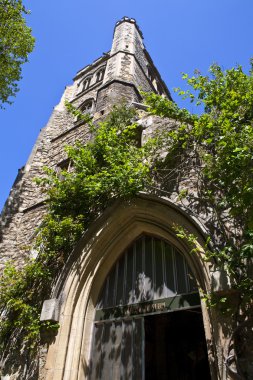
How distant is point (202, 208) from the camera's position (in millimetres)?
4309

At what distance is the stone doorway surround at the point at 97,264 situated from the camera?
4.13 m

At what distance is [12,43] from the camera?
7.81 m

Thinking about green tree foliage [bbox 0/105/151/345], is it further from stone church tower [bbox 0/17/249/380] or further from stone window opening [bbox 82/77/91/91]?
stone window opening [bbox 82/77/91/91]

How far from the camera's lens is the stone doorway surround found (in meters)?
4.13

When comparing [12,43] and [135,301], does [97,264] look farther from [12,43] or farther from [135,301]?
[12,43]

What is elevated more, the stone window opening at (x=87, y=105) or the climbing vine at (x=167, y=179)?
the stone window opening at (x=87, y=105)

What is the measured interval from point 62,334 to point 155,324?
11.6 ft

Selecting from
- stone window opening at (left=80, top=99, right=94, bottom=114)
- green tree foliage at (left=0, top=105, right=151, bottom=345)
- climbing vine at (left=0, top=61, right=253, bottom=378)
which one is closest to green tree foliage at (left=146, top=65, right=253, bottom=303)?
climbing vine at (left=0, top=61, right=253, bottom=378)

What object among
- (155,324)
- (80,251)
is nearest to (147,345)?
(155,324)

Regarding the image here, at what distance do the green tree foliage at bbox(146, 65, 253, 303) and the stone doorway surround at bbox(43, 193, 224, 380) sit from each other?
360mm

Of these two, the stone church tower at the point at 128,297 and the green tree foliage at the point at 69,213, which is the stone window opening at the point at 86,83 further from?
the green tree foliage at the point at 69,213

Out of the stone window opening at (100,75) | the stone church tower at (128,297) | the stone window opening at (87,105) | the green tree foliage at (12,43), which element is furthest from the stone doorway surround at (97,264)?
the stone window opening at (100,75)

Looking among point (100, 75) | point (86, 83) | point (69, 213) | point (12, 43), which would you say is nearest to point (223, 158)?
point (69, 213)

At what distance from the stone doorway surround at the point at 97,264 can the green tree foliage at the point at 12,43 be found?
17.1 ft
